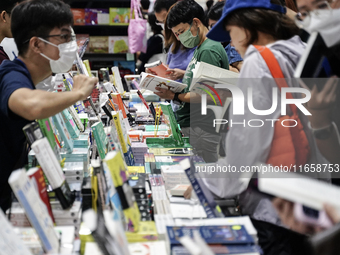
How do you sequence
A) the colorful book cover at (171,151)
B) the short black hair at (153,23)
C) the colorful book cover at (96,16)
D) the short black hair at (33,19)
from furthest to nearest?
the colorful book cover at (96,16) < the short black hair at (153,23) < the colorful book cover at (171,151) < the short black hair at (33,19)

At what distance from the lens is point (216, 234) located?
1.39 metres

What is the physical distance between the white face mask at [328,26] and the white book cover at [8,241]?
1.36m

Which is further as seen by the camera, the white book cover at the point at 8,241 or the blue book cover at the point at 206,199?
the blue book cover at the point at 206,199

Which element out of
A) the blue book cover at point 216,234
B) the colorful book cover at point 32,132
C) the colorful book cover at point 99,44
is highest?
the colorful book cover at point 32,132

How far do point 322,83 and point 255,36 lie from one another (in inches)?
14.6

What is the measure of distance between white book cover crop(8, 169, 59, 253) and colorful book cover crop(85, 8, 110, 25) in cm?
628

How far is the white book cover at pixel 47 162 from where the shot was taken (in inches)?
56.0

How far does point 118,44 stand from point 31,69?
17.8 feet

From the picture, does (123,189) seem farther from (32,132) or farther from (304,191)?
(304,191)

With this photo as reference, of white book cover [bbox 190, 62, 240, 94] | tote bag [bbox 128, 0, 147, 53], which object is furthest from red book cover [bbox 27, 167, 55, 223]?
tote bag [bbox 128, 0, 147, 53]

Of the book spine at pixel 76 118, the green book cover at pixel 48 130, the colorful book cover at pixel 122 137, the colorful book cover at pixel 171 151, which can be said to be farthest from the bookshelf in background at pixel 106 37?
the green book cover at pixel 48 130

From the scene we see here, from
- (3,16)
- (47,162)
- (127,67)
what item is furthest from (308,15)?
(127,67)

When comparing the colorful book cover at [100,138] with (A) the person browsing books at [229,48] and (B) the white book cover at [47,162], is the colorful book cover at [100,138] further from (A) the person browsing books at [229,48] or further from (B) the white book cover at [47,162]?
(A) the person browsing books at [229,48]

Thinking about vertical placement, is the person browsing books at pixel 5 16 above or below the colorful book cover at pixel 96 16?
above
